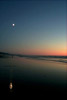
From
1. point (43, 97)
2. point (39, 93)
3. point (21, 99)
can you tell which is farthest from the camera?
point (39, 93)

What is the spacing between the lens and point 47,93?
27.8ft

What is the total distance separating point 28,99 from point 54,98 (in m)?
1.80

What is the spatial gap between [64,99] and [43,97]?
55.2 inches

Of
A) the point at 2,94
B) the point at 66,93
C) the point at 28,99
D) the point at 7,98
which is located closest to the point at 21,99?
the point at 28,99

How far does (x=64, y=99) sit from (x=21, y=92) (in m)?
3.08

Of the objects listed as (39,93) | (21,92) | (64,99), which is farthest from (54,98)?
(21,92)

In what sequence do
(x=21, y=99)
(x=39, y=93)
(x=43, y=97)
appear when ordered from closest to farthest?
1. (x=21, y=99)
2. (x=43, y=97)
3. (x=39, y=93)

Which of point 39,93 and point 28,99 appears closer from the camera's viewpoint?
point 28,99

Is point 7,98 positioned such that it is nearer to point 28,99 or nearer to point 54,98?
point 28,99

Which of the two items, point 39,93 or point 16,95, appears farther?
point 39,93

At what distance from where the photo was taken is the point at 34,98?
7453 millimetres

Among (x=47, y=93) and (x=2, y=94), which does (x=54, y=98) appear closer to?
(x=47, y=93)

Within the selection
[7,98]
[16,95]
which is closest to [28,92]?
[16,95]

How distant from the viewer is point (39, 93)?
835cm
